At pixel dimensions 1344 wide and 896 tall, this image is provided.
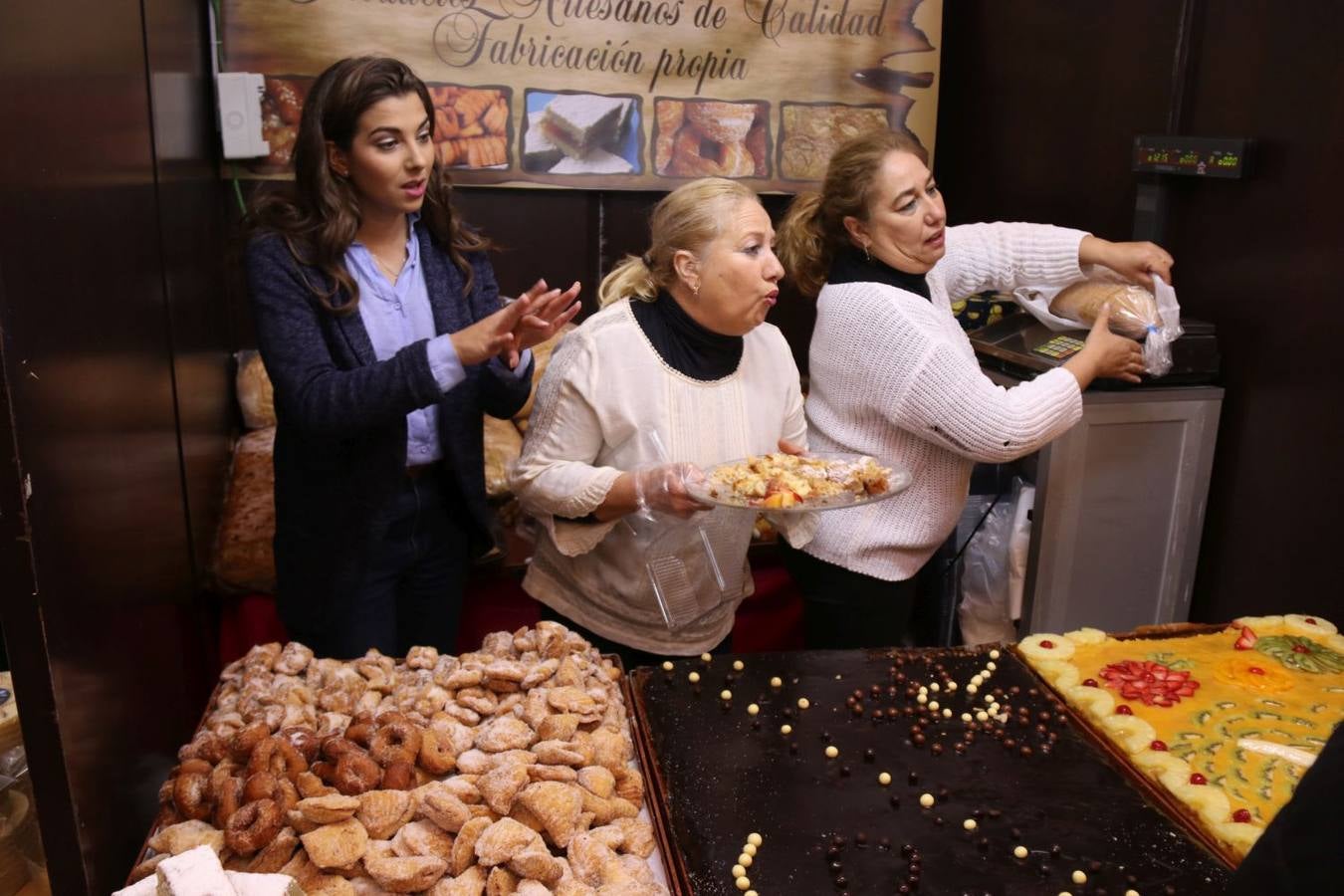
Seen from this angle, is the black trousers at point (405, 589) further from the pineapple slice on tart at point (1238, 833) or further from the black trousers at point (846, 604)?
the pineapple slice on tart at point (1238, 833)

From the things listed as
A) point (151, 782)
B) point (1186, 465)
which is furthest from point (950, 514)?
point (151, 782)

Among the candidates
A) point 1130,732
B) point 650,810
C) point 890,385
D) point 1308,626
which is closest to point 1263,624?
point 1308,626

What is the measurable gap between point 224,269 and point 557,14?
1327 millimetres

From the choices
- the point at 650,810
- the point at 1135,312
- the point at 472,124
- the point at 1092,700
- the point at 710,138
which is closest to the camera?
the point at 650,810

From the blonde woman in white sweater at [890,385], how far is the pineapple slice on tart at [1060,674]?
44 cm

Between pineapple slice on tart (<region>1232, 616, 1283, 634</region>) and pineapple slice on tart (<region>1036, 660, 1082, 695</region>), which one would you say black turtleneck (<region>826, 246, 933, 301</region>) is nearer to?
pineapple slice on tart (<region>1036, 660, 1082, 695</region>)

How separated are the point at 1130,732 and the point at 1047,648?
0.28m

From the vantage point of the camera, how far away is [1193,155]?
281 cm

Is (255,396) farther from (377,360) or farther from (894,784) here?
(894,784)

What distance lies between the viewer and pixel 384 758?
147 centimetres

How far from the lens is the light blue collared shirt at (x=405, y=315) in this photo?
2104mm

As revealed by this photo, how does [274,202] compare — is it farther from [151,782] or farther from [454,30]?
[454,30]

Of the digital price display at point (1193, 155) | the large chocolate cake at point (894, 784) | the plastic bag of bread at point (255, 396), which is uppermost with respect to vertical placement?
the digital price display at point (1193, 155)

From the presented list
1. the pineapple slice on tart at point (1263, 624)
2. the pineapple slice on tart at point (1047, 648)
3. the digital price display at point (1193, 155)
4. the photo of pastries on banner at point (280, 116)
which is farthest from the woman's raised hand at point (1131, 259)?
the photo of pastries on banner at point (280, 116)
